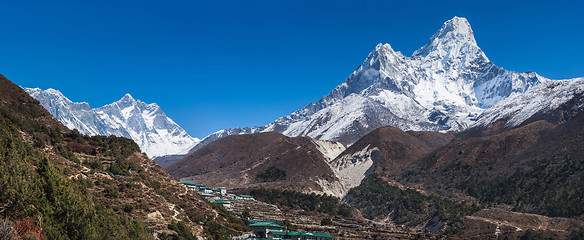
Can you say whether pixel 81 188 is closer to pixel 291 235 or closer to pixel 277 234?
pixel 277 234

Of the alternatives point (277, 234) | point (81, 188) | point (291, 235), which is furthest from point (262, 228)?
point (81, 188)

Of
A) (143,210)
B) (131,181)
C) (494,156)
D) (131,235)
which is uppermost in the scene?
(494,156)

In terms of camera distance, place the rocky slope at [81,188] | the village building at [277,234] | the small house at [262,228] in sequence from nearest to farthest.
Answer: the rocky slope at [81,188] < the village building at [277,234] < the small house at [262,228]

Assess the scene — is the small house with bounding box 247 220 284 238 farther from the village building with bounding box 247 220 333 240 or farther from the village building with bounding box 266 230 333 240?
the village building with bounding box 266 230 333 240

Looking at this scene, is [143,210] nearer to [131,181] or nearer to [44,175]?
[131,181]

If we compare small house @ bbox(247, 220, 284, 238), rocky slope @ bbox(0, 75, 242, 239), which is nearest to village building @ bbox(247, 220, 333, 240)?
small house @ bbox(247, 220, 284, 238)

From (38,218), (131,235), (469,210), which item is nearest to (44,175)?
(38,218)

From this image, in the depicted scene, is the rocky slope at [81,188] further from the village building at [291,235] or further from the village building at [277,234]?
the village building at [291,235]

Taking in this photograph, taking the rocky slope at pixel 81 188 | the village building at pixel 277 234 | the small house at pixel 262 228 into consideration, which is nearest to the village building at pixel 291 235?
the village building at pixel 277 234

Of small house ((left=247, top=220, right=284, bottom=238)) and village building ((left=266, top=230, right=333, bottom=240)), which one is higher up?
small house ((left=247, top=220, right=284, bottom=238))

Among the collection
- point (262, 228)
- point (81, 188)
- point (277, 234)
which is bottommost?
point (277, 234)

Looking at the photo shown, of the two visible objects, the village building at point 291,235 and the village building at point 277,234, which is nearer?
the village building at point 291,235
